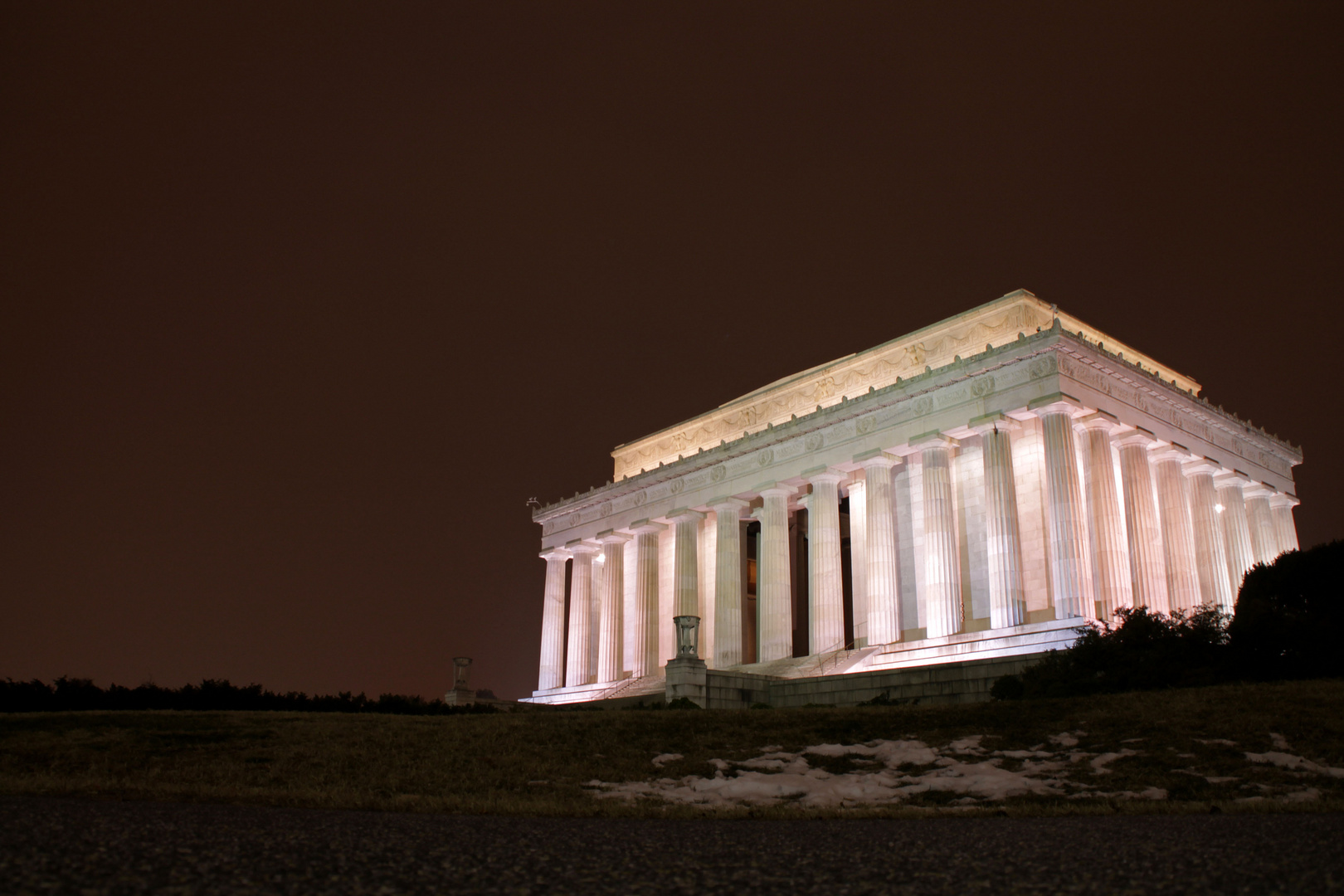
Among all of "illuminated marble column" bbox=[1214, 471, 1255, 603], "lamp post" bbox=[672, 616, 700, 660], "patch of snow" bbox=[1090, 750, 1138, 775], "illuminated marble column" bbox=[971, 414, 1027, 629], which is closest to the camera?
"patch of snow" bbox=[1090, 750, 1138, 775]

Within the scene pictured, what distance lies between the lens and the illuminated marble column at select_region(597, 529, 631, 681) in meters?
61.9

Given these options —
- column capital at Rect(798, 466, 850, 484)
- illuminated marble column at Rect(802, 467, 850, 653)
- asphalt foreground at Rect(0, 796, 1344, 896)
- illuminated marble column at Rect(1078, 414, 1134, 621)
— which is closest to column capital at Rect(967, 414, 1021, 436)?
illuminated marble column at Rect(1078, 414, 1134, 621)

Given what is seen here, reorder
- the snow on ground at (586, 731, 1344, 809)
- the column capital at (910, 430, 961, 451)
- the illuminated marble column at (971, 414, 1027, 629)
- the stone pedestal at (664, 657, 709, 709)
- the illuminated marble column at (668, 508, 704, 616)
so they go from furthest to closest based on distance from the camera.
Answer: the illuminated marble column at (668, 508, 704, 616) < the column capital at (910, 430, 961, 451) < the illuminated marble column at (971, 414, 1027, 629) < the stone pedestal at (664, 657, 709, 709) < the snow on ground at (586, 731, 1344, 809)

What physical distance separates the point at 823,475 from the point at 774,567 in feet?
19.7

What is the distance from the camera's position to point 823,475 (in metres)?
51.4

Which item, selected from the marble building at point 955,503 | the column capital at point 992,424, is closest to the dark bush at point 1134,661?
the marble building at point 955,503

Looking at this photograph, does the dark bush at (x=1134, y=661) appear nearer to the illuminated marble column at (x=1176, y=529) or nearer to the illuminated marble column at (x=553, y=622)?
the illuminated marble column at (x=1176, y=529)

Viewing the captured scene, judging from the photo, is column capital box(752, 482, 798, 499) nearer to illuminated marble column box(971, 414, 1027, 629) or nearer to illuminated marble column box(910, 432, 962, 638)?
illuminated marble column box(910, 432, 962, 638)

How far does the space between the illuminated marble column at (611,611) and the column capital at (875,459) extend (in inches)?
733

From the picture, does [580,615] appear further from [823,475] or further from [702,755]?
[702,755]

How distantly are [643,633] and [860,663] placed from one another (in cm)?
1800

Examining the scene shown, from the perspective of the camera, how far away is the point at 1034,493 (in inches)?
1773

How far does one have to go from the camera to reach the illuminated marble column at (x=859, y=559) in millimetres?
49156

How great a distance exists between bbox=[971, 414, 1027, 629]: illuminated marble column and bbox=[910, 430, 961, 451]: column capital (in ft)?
6.84
